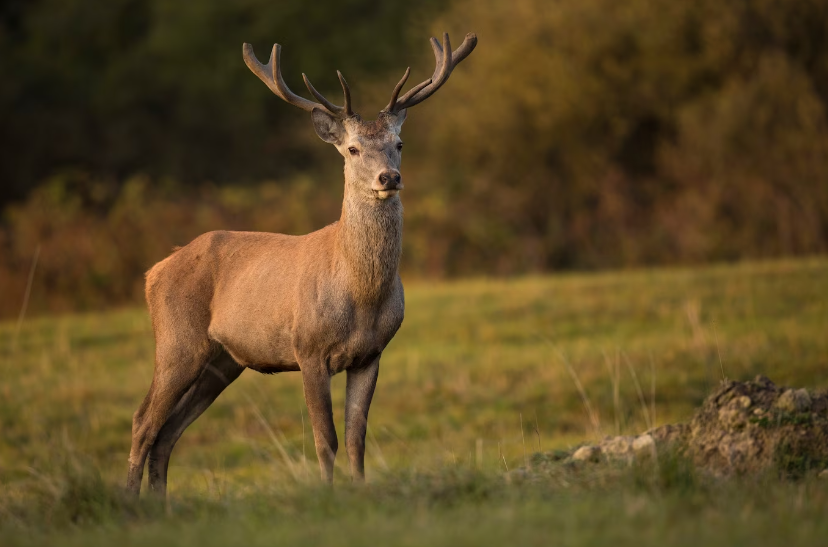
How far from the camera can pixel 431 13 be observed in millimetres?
35938

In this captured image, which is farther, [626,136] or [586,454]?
[626,136]

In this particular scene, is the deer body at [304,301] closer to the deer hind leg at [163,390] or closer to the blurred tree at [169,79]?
the deer hind leg at [163,390]

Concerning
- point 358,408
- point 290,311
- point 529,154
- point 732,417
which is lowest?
point 732,417

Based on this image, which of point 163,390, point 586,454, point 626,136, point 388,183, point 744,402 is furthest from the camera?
point 626,136

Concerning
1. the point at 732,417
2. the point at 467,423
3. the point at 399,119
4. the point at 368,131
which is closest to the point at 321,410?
the point at 368,131

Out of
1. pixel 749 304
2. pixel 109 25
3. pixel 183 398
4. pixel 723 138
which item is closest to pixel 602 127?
pixel 723 138

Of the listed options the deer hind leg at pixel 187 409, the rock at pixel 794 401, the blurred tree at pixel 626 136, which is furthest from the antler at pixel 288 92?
the blurred tree at pixel 626 136

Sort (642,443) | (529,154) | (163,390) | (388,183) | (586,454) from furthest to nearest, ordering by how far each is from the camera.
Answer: (529,154) → (163,390) → (586,454) → (642,443) → (388,183)

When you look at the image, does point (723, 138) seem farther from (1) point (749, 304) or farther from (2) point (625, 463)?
(2) point (625, 463)

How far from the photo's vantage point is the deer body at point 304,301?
7434mm

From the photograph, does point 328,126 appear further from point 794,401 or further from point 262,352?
point 794,401

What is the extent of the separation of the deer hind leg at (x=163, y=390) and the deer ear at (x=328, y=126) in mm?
1621

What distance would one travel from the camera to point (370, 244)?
7559mm

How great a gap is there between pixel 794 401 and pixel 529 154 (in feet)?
81.0
